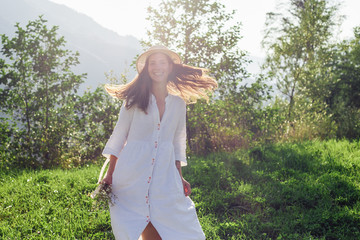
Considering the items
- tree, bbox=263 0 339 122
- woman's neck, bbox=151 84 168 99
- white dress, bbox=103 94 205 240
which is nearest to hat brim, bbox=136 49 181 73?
woman's neck, bbox=151 84 168 99

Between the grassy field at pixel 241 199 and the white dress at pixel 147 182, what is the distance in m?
1.36

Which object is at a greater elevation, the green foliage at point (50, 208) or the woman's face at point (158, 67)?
the woman's face at point (158, 67)

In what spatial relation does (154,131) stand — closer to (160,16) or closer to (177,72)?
(177,72)

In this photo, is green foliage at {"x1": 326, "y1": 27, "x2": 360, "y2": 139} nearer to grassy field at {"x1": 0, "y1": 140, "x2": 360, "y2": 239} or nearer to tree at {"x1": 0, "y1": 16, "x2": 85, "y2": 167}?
grassy field at {"x1": 0, "y1": 140, "x2": 360, "y2": 239}

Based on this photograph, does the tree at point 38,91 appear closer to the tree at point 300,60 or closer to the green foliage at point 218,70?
the green foliage at point 218,70

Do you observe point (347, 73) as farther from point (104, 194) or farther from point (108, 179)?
point (104, 194)

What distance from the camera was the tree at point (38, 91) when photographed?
6676 mm

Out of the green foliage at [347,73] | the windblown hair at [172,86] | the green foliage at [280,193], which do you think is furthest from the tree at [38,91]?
the green foliage at [347,73]

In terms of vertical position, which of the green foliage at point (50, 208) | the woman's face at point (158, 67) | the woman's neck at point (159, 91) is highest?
the woman's face at point (158, 67)

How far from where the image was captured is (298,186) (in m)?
4.73

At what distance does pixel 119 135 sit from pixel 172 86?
864mm

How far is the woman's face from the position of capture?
2.77 m

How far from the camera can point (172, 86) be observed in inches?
125

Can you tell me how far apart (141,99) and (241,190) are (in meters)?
2.75
